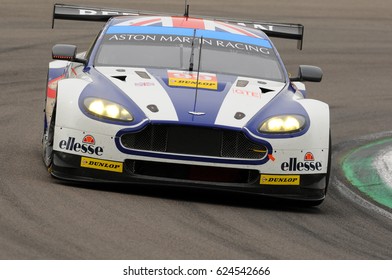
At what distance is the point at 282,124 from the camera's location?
30.5 feet

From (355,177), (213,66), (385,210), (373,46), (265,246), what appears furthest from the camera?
(373,46)

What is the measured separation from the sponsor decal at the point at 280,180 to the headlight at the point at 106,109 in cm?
104

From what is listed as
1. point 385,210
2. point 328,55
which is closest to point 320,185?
point 385,210

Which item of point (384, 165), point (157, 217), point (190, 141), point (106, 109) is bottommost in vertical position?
point (384, 165)

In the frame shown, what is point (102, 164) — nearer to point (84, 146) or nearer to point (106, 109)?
point (84, 146)

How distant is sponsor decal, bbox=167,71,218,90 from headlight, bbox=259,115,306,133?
68 centimetres

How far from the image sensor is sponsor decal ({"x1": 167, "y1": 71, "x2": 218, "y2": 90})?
975cm

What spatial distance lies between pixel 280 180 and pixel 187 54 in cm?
181

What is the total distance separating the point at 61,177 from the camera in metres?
9.26

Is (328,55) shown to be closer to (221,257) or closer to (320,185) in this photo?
(320,185)

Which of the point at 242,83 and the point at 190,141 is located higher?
the point at 242,83

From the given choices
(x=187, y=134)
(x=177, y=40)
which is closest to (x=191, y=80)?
(x=187, y=134)

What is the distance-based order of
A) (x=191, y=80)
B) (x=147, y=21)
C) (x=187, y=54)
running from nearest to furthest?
Answer: (x=191, y=80)
(x=187, y=54)
(x=147, y=21)
